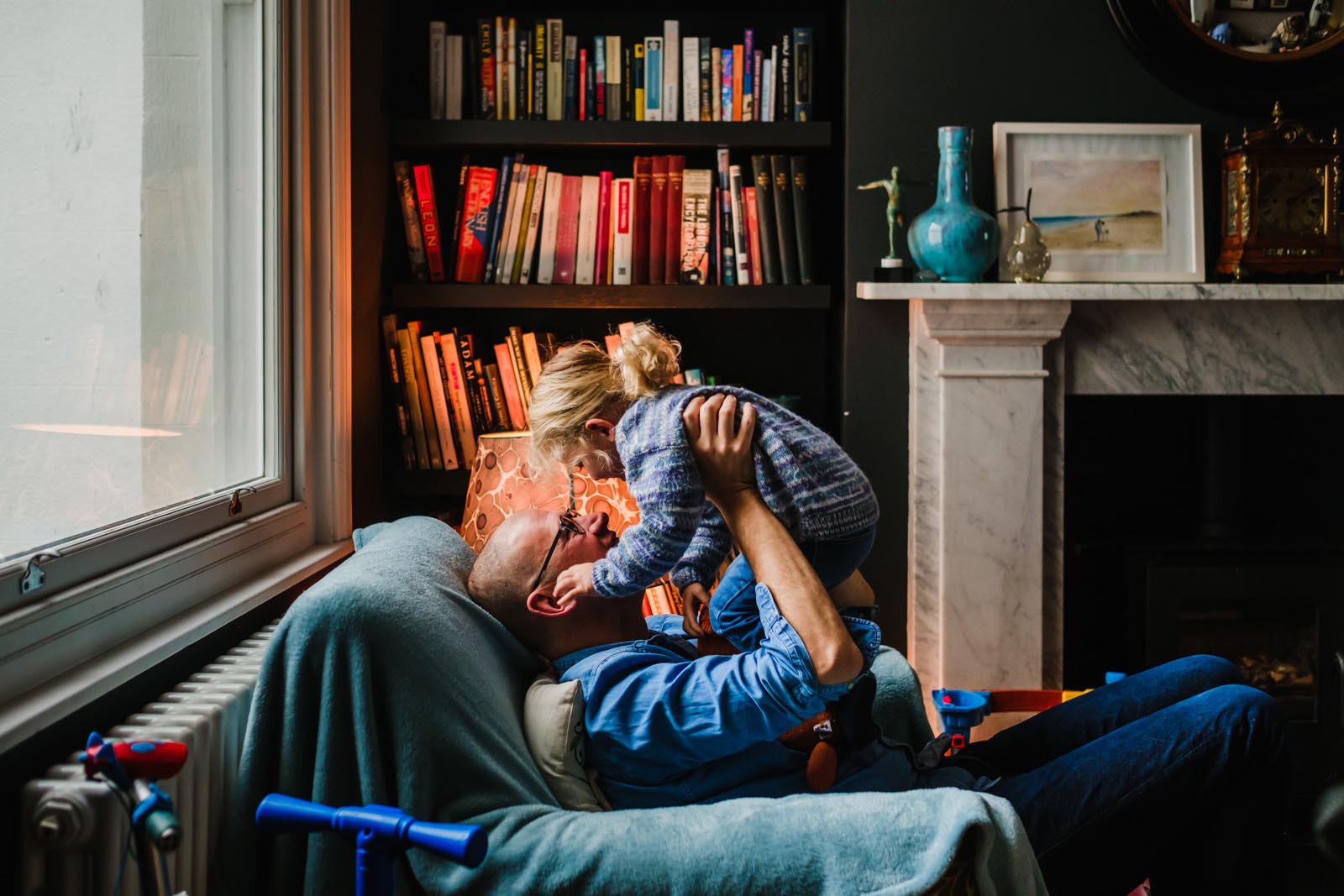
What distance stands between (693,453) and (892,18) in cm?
177

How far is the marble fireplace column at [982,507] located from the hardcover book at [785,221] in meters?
0.32

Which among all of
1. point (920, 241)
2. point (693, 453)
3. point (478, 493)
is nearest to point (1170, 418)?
point (920, 241)

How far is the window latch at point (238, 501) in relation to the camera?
1.79m

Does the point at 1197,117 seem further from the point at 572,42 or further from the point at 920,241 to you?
the point at 572,42

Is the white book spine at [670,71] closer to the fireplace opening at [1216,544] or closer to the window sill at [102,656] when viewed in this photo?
the fireplace opening at [1216,544]

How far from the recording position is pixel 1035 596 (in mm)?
2682

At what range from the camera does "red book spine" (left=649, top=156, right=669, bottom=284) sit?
8.94 feet

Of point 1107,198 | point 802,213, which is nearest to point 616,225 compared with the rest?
point 802,213

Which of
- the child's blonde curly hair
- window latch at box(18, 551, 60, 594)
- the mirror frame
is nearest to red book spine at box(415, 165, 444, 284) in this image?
the child's blonde curly hair

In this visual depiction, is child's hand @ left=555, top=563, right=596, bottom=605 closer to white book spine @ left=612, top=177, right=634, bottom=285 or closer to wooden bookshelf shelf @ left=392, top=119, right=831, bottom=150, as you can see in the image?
white book spine @ left=612, top=177, right=634, bottom=285

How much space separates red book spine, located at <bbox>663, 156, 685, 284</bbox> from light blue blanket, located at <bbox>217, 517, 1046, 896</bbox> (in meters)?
1.62

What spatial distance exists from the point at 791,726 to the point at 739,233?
66.1 inches

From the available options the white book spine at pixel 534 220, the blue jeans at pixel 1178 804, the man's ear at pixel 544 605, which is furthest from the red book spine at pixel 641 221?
the blue jeans at pixel 1178 804

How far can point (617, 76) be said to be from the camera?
8.92ft
